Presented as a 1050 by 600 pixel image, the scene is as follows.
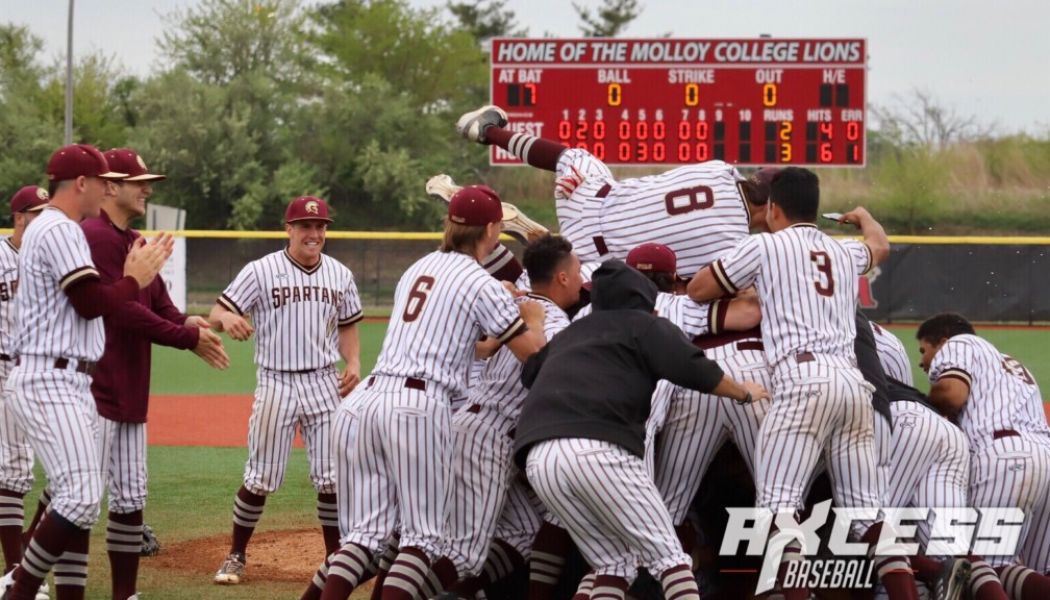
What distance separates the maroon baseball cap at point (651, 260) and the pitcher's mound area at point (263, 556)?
2522 millimetres

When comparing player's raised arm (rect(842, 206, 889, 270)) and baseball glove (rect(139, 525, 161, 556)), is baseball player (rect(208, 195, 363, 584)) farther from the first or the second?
player's raised arm (rect(842, 206, 889, 270))

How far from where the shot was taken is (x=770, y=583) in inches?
226

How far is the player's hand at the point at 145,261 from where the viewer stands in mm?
5801

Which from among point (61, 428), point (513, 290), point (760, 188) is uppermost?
point (760, 188)

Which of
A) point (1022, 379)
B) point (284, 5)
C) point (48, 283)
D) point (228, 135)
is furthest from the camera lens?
point (284, 5)

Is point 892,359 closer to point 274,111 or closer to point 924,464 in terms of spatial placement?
point 924,464

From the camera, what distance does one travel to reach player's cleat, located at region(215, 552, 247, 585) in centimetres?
715

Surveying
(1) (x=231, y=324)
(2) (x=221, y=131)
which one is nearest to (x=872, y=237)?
(1) (x=231, y=324)

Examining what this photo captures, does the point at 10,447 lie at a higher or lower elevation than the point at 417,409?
lower

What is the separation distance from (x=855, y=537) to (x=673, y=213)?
164 cm

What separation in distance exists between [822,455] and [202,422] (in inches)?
342

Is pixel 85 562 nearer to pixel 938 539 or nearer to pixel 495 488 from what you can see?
pixel 495 488

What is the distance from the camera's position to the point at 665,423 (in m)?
5.97

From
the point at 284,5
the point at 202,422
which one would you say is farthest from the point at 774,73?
the point at 284,5
